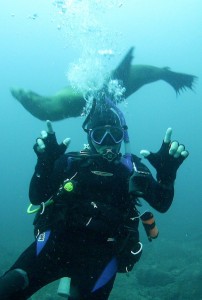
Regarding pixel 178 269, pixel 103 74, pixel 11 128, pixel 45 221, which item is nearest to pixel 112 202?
pixel 45 221

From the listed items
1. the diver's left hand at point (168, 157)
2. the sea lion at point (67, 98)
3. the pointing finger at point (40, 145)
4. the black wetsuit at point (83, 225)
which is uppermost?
the sea lion at point (67, 98)

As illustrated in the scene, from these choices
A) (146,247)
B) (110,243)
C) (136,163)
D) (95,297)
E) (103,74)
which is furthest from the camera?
(146,247)

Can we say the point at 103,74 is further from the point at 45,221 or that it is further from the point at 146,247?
the point at 146,247

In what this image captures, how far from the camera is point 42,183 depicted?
451 cm

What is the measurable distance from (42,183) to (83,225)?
0.80 m

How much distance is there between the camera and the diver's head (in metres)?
4.93

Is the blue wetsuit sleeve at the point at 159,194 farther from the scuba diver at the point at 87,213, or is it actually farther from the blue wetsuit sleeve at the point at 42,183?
the blue wetsuit sleeve at the point at 42,183

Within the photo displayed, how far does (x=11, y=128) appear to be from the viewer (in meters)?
134

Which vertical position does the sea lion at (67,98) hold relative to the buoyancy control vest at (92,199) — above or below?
above

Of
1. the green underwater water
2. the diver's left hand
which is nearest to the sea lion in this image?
the diver's left hand

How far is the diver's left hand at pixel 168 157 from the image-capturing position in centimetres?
444

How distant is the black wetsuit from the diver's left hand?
167 millimetres

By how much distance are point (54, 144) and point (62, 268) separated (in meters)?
1.62

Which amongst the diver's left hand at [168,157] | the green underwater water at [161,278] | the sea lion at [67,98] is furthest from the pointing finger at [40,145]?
the green underwater water at [161,278]
